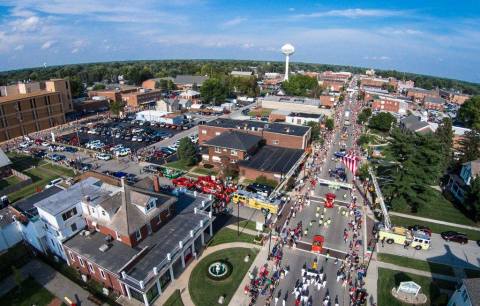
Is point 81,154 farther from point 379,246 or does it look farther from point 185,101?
point 379,246

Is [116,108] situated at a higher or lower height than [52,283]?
higher

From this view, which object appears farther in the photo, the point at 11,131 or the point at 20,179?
the point at 11,131

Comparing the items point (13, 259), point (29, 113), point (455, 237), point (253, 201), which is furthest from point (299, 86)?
point (13, 259)

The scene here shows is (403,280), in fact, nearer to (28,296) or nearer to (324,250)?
(324,250)

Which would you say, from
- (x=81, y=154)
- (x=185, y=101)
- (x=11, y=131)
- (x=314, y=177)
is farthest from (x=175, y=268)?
(x=185, y=101)

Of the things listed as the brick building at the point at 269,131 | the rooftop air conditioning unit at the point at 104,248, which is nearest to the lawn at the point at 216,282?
the rooftop air conditioning unit at the point at 104,248
